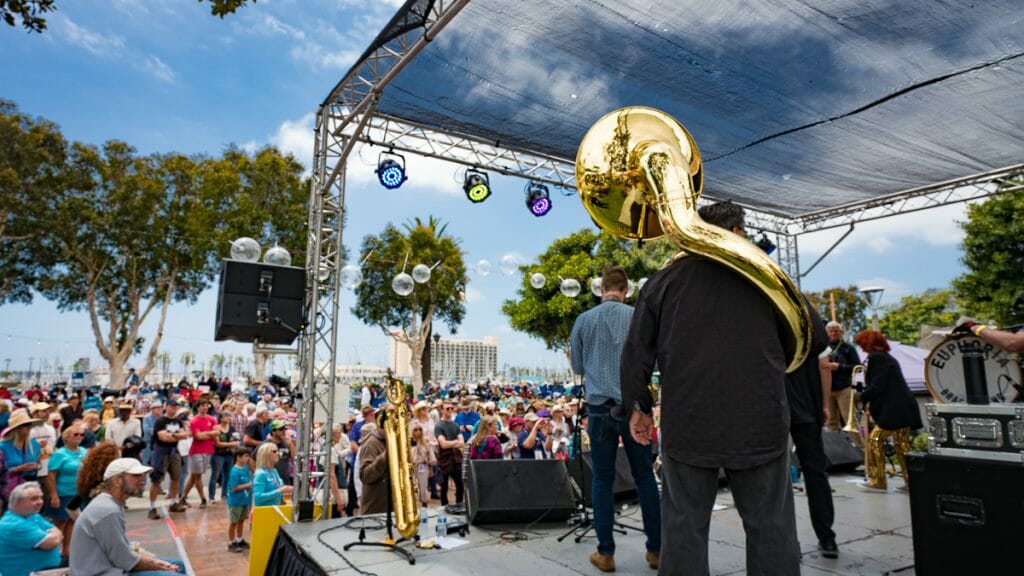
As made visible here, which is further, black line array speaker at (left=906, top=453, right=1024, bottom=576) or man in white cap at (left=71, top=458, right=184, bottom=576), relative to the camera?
man in white cap at (left=71, top=458, right=184, bottom=576)

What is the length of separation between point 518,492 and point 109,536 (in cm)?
301

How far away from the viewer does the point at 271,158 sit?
2642cm

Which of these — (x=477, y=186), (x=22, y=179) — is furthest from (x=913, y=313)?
(x=22, y=179)

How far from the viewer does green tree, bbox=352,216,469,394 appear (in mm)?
31719

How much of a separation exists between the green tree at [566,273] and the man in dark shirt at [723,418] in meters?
23.4

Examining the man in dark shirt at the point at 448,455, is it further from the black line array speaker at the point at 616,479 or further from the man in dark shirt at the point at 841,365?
the man in dark shirt at the point at 841,365

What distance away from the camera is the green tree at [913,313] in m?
39.6

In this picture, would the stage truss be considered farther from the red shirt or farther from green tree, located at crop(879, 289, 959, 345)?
green tree, located at crop(879, 289, 959, 345)

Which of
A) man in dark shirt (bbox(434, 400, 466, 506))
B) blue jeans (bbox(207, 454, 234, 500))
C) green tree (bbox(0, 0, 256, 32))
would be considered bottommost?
blue jeans (bbox(207, 454, 234, 500))

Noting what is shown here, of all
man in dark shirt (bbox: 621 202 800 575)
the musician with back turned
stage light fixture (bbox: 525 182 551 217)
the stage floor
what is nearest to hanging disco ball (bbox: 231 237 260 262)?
the stage floor

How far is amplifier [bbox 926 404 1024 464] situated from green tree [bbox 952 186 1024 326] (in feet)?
68.1

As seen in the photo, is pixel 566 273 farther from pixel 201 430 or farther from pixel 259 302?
pixel 259 302

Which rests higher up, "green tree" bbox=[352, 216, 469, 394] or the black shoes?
"green tree" bbox=[352, 216, 469, 394]

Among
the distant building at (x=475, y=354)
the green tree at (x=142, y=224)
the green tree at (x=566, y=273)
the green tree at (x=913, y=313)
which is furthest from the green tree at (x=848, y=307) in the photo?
the distant building at (x=475, y=354)
